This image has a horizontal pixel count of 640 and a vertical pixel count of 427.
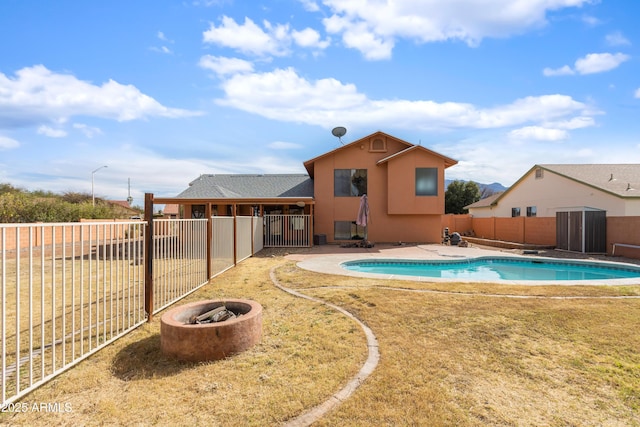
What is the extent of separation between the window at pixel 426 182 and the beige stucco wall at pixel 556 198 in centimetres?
989

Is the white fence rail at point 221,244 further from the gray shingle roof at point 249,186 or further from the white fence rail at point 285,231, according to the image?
the gray shingle roof at point 249,186

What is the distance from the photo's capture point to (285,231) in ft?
64.7

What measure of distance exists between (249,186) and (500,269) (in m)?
17.3

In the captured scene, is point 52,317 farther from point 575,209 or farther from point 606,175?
point 606,175

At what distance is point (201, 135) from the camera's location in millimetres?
16469

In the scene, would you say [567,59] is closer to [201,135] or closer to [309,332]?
[309,332]

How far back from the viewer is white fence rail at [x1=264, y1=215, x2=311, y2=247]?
1947cm

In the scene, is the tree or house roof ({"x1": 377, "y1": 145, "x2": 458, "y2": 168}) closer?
house roof ({"x1": 377, "y1": 145, "x2": 458, "y2": 168})

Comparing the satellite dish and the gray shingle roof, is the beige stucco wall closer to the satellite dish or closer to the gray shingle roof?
the satellite dish

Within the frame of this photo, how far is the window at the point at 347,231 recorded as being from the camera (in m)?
20.8

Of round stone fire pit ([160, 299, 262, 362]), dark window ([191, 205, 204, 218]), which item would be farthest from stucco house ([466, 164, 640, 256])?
dark window ([191, 205, 204, 218])

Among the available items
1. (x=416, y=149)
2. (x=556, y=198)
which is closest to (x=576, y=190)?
(x=556, y=198)

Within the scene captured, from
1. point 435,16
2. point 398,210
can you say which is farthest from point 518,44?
point 398,210

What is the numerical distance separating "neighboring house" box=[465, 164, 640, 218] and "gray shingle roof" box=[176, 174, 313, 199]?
17.8 m
